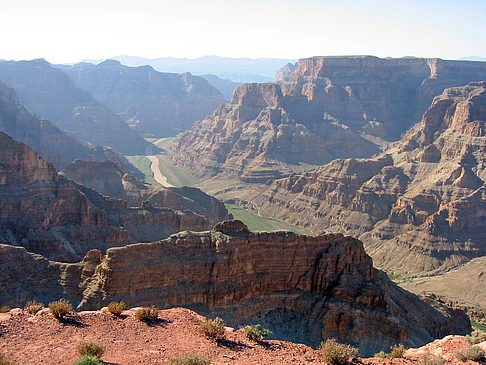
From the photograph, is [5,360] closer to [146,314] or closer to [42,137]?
[146,314]

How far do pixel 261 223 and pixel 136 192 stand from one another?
3666cm

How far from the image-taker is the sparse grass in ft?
439

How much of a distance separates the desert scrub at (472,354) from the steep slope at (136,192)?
3327 inches

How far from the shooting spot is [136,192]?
11788cm

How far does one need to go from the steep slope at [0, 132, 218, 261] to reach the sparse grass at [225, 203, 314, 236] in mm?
46401

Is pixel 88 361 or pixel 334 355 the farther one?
pixel 334 355

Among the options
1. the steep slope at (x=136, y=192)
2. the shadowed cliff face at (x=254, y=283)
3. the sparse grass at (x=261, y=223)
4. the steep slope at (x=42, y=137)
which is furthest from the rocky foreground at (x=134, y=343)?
the steep slope at (x=42, y=137)

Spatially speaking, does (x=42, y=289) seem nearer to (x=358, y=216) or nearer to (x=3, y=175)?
(x=3, y=175)

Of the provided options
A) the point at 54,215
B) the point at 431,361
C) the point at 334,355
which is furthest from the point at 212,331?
the point at 54,215

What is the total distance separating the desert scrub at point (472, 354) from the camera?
28.4 meters

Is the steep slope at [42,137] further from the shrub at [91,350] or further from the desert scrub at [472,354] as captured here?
the desert scrub at [472,354]

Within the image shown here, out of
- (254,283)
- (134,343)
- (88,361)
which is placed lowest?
(254,283)

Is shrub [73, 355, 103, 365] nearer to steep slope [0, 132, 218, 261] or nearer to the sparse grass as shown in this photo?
steep slope [0, 132, 218, 261]

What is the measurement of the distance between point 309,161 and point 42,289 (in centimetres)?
15275
